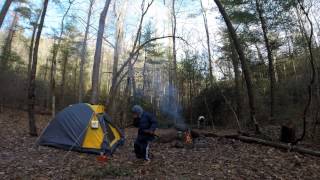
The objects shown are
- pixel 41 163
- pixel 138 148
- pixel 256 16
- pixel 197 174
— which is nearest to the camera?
pixel 197 174

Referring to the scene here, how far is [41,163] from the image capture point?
6.68 meters

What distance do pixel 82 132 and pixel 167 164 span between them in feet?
9.42

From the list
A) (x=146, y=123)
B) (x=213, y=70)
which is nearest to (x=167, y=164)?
(x=146, y=123)

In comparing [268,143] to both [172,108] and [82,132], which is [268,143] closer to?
[82,132]

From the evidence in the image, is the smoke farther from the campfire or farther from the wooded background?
the campfire

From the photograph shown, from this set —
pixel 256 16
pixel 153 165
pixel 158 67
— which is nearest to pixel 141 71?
pixel 158 67

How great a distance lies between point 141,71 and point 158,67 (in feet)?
7.69

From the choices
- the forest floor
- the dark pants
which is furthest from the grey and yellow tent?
the dark pants

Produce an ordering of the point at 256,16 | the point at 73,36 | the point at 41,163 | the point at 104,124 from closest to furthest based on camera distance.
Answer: the point at 41,163, the point at 104,124, the point at 256,16, the point at 73,36

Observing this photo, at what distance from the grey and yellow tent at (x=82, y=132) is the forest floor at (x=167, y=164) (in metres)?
0.28

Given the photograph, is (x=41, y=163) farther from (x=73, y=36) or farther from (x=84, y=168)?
(x=73, y=36)

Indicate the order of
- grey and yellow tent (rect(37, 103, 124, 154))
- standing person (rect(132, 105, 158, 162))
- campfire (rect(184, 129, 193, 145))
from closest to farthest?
standing person (rect(132, 105, 158, 162)), grey and yellow tent (rect(37, 103, 124, 154)), campfire (rect(184, 129, 193, 145))

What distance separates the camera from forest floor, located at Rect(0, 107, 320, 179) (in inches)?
232

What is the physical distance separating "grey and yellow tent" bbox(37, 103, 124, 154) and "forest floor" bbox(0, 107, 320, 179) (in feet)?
0.92
